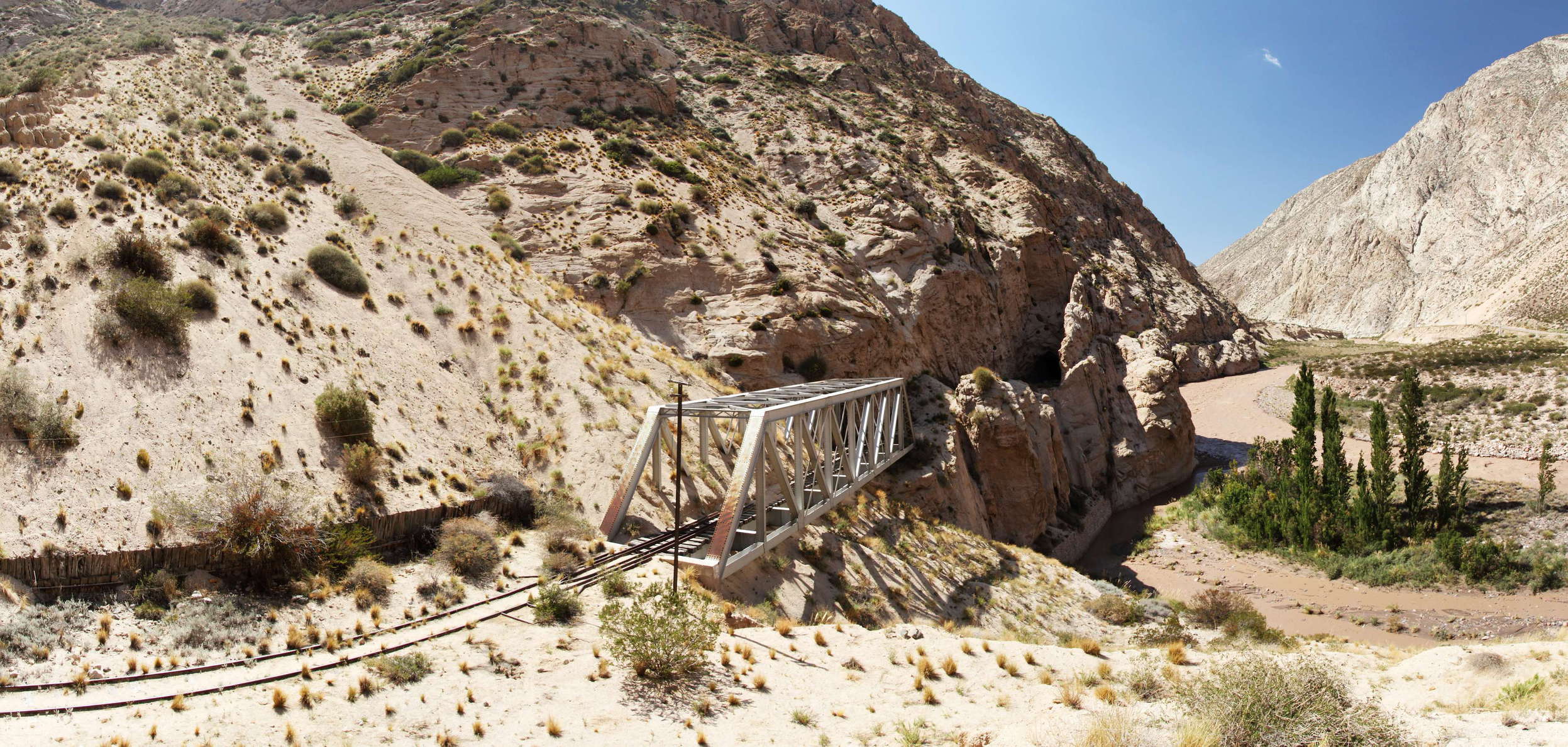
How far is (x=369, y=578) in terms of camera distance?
1223cm

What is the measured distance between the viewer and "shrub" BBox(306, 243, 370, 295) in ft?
69.4

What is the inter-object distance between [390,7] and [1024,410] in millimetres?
59183

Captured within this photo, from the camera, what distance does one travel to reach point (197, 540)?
11.3 m

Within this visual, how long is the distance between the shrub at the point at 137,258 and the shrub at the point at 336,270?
178 inches

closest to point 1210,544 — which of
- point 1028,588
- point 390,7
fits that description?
point 1028,588

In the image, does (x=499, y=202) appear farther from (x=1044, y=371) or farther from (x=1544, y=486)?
(x=1544, y=486)

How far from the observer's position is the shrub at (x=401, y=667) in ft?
31.4

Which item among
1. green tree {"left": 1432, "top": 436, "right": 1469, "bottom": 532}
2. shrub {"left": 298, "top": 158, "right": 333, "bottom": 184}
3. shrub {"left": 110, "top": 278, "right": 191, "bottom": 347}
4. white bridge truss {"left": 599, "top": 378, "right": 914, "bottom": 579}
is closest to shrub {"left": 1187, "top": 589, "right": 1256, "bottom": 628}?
white bridge truss {"left": 599, "top": 378, "right": 914, "bottom": 579}

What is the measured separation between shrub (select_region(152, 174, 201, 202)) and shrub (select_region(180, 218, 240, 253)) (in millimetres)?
1815

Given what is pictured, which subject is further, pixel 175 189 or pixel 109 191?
pixel 175 189

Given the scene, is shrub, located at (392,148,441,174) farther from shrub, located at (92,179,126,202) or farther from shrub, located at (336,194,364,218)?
shrub, located at (92,179,126,202)

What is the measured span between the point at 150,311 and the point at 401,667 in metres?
10.8

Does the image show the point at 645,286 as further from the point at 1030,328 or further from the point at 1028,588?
the point at 1030,328

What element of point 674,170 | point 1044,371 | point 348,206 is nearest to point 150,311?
point 348,206
